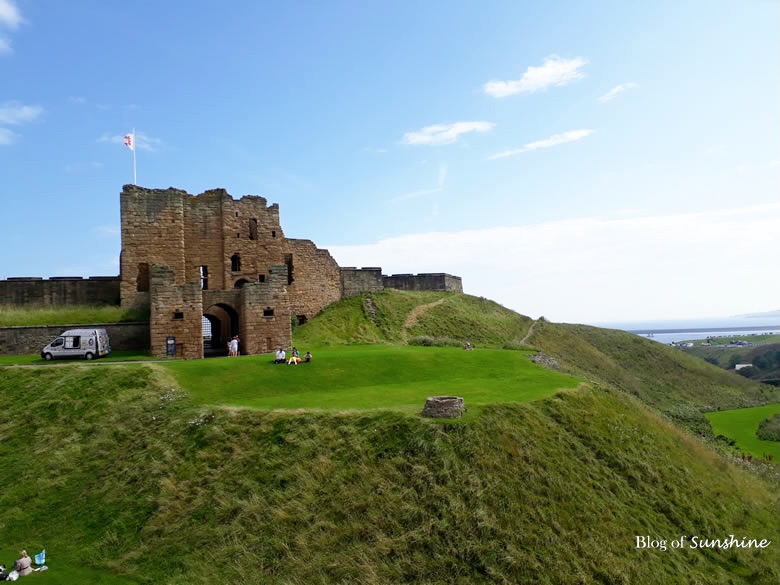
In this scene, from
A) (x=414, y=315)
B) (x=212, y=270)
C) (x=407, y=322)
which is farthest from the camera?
(x=414, y=315)

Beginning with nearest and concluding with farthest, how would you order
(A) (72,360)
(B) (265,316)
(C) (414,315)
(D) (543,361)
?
(A) (72,360) → (B) (265,316) → (D) (543,361) → (C) (414,315)

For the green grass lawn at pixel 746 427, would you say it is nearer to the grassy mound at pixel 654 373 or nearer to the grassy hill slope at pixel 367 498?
the grassy mound at pixel 654 373

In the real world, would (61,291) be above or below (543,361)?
above

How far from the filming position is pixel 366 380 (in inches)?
819

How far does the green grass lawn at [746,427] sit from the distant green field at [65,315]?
113 feet

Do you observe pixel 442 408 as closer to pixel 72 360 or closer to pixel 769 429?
pixel 72 360

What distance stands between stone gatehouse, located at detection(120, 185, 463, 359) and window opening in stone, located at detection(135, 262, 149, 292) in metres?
0.05

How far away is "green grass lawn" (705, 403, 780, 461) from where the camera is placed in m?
29.3

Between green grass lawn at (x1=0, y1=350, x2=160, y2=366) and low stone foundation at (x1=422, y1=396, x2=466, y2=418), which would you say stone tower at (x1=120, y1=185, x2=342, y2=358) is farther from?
low stone foundation at (x1=422, y1=396, x2=466, y2=418)

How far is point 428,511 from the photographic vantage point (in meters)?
12.0

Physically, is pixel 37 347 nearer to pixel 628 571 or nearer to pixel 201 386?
pixel 201 386

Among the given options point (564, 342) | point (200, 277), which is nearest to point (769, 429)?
point (564, 342)

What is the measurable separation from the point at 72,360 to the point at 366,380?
1405 centimetres

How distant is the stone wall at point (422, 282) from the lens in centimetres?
5159
